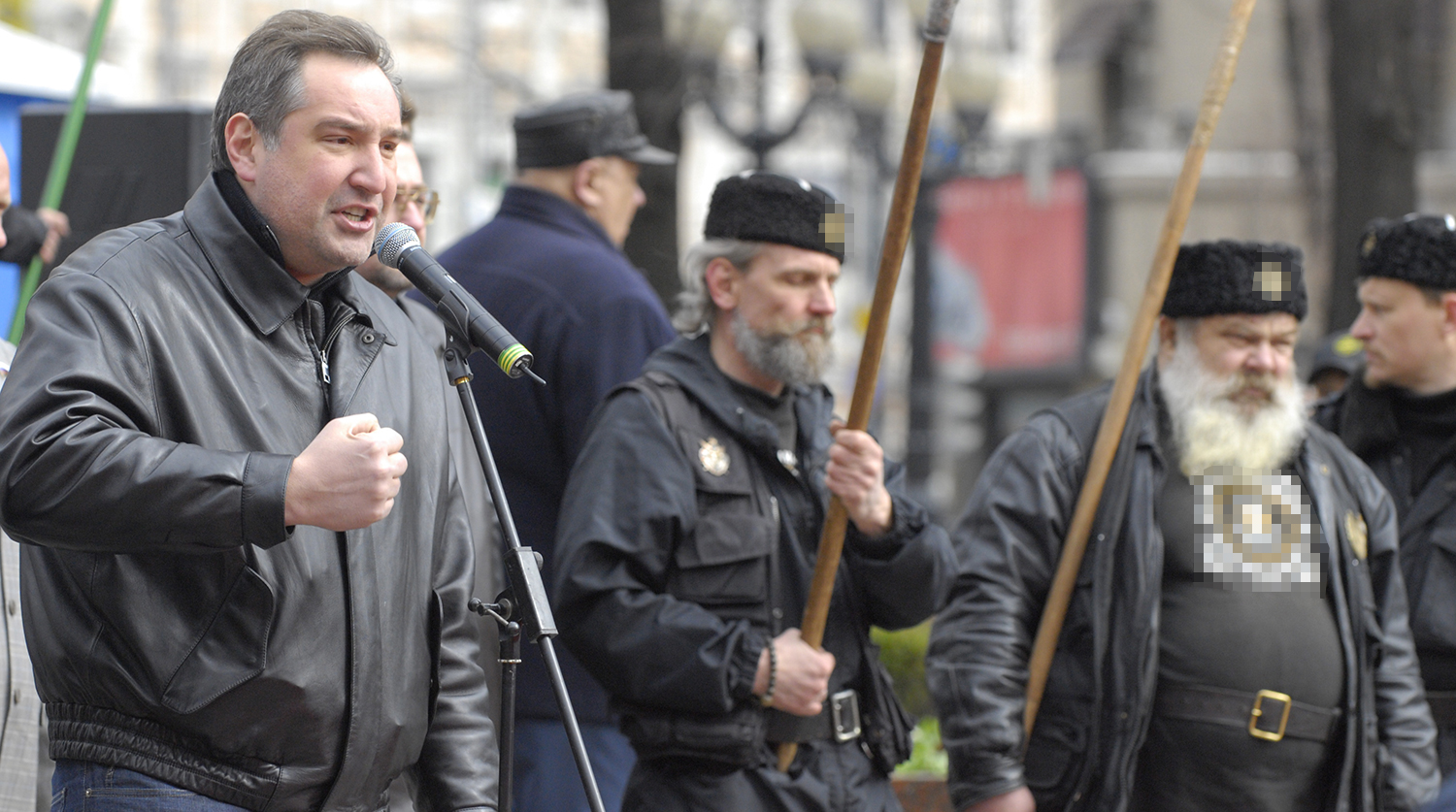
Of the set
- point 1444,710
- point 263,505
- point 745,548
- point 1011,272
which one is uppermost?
point 263,505

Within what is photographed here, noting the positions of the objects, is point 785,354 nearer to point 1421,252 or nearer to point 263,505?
point 263,505

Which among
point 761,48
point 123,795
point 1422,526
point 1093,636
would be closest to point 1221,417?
point 1093,636

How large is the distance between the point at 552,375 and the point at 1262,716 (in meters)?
1.88

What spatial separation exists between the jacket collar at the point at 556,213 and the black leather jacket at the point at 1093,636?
1.26 metres

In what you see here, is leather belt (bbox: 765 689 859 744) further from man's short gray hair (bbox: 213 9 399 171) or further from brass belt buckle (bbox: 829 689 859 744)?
man's short gray hair (bbox: 213 9 399 171)

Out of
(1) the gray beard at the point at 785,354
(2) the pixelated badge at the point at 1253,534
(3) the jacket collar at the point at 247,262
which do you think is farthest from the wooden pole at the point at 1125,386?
(3) the jacket collar at the point at 247,262

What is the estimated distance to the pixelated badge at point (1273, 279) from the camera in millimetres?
4230

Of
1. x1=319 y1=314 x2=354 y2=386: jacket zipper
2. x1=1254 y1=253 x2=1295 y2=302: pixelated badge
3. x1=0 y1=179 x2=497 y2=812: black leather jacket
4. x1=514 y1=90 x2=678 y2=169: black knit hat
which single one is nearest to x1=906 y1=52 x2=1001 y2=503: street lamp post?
x1=514 y1=90 x2=678 y2=169: black knit hat

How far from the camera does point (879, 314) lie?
356 centimetres

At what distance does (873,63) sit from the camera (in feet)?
47.0

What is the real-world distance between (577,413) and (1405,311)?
7.69ft

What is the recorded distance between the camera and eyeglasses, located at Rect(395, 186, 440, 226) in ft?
13.2

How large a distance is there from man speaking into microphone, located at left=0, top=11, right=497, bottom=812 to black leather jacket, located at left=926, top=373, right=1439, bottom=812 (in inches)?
62.7

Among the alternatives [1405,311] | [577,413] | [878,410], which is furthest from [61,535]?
[878,410]
